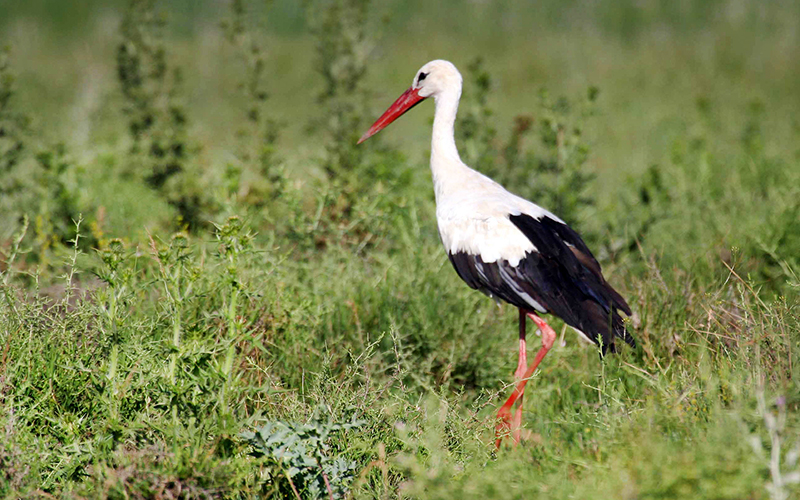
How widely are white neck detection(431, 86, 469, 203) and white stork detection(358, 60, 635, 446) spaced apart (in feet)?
0.45

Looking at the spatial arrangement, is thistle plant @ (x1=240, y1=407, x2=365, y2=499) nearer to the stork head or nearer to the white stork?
the white stork

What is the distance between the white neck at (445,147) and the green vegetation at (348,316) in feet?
0.77

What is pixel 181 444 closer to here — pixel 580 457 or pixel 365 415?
pixel 365 415

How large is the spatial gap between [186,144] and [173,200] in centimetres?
48

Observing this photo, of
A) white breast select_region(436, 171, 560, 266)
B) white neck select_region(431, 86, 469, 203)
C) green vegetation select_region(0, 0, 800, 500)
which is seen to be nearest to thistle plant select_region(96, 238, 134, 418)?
green vegetation select_region(0, 0, 800, 500)

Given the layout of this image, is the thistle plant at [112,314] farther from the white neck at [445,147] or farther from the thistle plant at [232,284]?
the white neck at [445,147]

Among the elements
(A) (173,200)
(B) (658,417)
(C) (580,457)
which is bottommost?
(C) (580,457)

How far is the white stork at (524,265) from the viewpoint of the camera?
3.22 meters

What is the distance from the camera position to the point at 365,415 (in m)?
2.64

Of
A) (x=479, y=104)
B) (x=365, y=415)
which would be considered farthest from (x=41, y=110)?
(x=365, y=415)

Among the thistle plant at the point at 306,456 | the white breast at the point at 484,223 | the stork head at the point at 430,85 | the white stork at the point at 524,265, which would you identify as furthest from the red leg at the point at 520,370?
the stork head at the point at 430,85

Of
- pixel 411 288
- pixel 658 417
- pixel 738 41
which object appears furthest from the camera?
pixel 738 41

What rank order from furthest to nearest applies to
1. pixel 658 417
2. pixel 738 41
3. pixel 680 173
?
1. pixel 738 41
2. pixel 680 173
3. pixel 658 417

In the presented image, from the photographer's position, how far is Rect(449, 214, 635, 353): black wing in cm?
320
